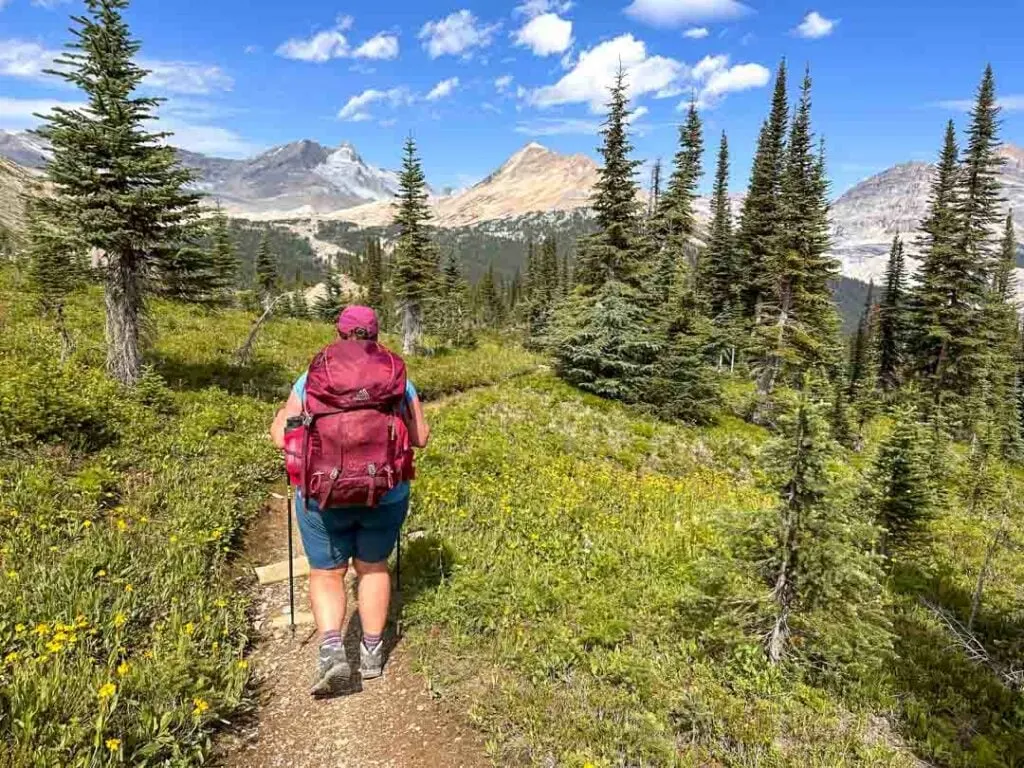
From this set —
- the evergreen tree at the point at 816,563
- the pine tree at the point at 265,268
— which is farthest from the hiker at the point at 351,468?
the pine tree at the point at 265,268

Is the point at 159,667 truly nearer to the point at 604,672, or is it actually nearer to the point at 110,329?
the point at 604,672

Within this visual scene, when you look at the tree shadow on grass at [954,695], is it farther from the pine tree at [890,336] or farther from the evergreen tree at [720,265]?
the pine tree at [890,336]

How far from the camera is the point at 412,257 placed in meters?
29.2

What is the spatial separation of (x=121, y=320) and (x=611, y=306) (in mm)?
16271

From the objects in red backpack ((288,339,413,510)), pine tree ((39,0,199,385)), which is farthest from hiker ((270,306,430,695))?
pine tree ((39,0,199,385))

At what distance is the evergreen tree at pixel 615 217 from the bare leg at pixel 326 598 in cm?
2086

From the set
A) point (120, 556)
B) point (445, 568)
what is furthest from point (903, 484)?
point (120, 556)

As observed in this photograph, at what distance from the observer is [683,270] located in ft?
115

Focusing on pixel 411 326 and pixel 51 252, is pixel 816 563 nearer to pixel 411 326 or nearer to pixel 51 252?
pixel 51 252

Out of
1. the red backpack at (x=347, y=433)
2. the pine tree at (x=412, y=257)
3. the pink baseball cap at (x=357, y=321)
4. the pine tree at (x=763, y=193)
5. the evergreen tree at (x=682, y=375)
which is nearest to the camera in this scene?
the red backpack at (x=347, y=433)

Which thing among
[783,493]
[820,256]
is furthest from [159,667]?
[820,256]

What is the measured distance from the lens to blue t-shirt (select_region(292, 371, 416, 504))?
4.90 m

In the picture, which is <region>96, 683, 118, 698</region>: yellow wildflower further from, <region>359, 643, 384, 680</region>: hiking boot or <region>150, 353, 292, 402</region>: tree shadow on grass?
<region>150, 353, 292, 402</region>: tree shadow on grass

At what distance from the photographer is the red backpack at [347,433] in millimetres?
4586
